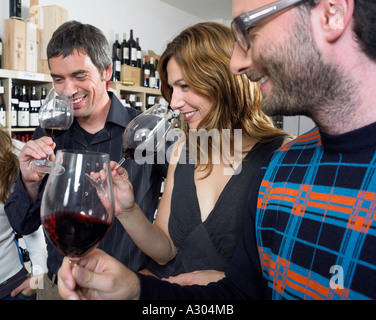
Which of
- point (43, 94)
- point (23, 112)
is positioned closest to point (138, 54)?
point (43, 94)

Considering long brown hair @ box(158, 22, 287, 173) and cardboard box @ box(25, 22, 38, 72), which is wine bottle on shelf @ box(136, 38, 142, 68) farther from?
long brown hair @ box(158, 22, 287, 173)

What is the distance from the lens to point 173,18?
19.9ft

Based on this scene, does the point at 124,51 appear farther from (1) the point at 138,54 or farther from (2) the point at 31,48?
(2) the point at 31,48

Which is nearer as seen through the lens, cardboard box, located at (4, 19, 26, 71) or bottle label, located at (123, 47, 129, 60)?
cardboard box, located at (4, 19, 26, 71)

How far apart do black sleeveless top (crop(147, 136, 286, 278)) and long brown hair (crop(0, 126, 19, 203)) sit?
94cm

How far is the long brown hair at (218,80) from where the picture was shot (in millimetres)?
1441

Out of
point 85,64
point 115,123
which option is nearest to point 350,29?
point 115,123

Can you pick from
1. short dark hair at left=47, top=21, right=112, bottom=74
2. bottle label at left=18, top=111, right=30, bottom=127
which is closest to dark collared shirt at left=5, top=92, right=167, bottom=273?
short dark hair at left=47, top=21, right=112, bottom=74

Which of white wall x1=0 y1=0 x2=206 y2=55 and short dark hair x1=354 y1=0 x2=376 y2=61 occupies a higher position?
white wall x1=0 y1=0 x2=206 y2=55

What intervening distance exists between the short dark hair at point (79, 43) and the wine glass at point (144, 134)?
70 centimetres

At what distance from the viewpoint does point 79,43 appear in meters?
1.81

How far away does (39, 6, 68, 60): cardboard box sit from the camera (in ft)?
11.2

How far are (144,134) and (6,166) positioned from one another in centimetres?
92
